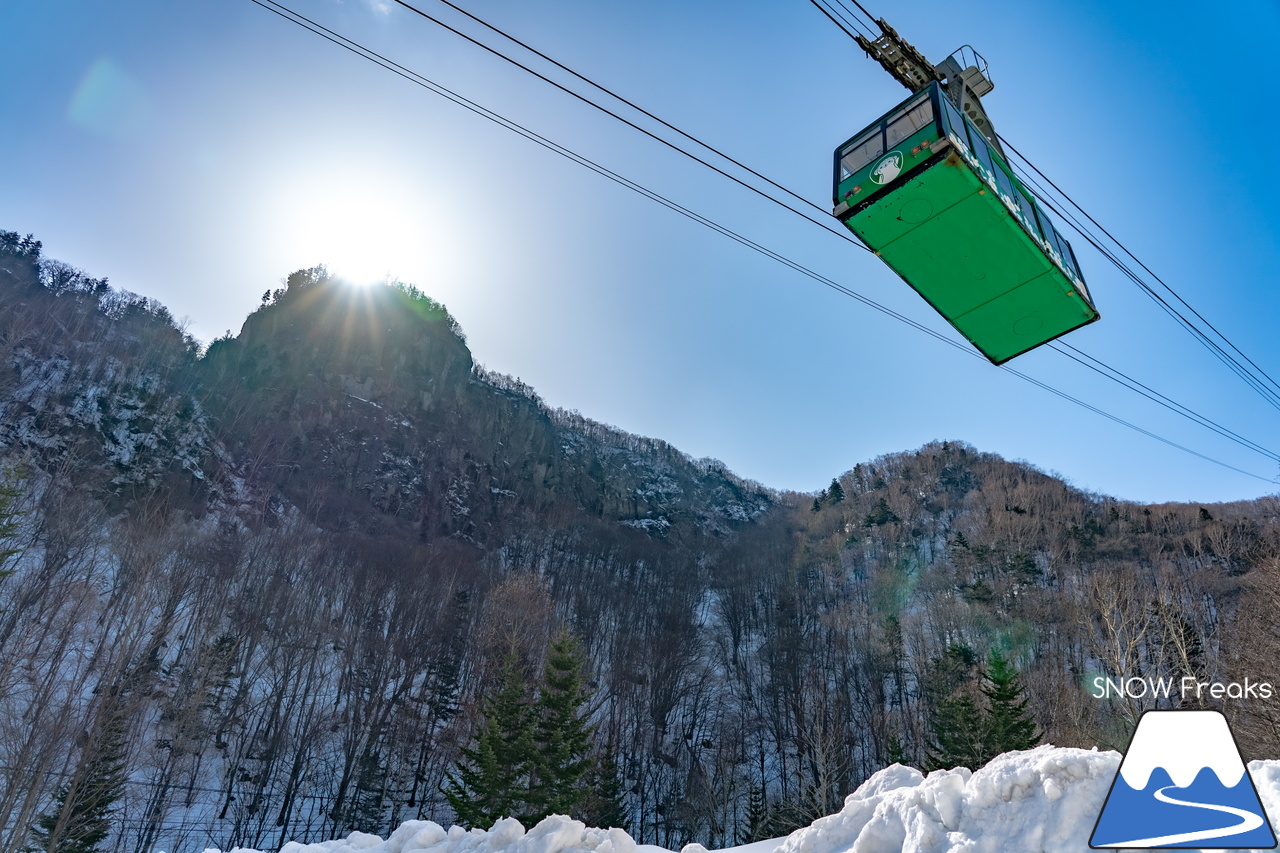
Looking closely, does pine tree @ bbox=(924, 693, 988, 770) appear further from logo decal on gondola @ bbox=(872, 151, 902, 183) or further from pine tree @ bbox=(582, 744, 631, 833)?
logo decal on gondola @ bbox=(872, 151, 902, 183)

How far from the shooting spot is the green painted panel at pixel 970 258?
827 cm

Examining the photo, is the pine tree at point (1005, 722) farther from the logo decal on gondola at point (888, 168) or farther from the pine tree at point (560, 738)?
the logo decal on gondola at point (888, 168)

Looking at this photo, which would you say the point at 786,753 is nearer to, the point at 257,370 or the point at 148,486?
the point at 148,486

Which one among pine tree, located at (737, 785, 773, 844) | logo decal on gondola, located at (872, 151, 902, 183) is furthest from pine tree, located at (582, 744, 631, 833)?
logo decal on gondola, located at (872, 151, 902, 183)

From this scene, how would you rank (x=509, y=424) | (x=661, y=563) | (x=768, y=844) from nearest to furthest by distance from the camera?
1. (x=768, y=844)
2. (x=661, y=563)
3. (x=509, y=424)

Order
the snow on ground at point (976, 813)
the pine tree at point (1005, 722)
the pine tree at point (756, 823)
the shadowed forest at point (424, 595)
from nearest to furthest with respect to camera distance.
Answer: the snow on ground at point (976, 813) → the pine tree at point (1005, 722) → the shadowed forest at point (424, 595) → the pine tree at point (756, 823)

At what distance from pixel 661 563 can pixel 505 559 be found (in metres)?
16.4

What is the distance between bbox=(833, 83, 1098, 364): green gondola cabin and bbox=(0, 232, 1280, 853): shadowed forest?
17.8 metres

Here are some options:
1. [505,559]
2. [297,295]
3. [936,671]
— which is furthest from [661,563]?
[297,295]

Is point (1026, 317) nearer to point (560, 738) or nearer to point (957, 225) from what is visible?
point (957, 225)

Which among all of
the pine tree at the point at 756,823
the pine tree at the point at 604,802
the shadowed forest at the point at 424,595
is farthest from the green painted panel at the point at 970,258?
the pine tree at the point at 756,823

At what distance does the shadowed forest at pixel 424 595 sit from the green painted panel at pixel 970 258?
57.8 feet

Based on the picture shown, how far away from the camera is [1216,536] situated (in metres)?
57.5

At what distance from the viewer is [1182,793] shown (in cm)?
409
